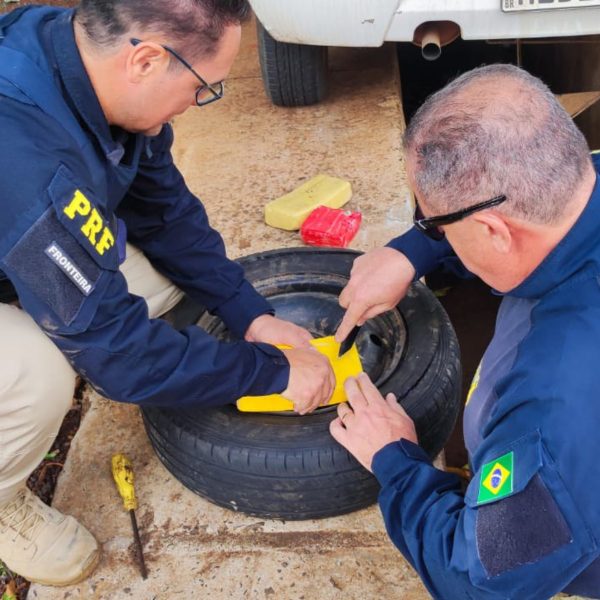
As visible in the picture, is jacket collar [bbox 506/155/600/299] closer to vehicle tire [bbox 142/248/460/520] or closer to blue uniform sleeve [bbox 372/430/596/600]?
blue uniform sleeve [bbox 372/430/596/600]

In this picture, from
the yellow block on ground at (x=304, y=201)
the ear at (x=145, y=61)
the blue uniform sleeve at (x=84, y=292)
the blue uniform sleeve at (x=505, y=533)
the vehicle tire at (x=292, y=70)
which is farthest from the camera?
the vehicle tire at (x=292, y=70)

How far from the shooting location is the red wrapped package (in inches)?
126

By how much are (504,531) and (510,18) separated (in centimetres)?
235

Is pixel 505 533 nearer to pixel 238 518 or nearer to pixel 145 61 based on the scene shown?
pixel 238 518

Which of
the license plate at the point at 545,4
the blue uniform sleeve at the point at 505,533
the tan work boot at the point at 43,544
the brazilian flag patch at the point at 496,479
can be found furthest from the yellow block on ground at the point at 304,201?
the brazilian flag patch at the point at 496,479

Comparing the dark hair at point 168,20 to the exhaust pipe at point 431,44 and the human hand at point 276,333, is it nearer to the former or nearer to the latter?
the human hand at point 276,333

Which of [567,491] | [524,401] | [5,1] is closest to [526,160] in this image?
[524,401]

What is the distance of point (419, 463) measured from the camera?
69.8 inches

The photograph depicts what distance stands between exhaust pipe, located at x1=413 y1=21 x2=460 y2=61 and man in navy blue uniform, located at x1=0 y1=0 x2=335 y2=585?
4.85ft

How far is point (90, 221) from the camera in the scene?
174 cm

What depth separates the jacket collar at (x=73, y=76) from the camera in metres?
1.80

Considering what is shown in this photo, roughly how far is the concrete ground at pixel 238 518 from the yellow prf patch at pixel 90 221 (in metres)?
0.89

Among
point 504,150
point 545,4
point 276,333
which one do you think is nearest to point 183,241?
point 276,333

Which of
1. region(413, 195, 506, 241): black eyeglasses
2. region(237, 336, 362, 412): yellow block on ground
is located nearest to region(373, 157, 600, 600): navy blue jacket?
region(413, 195, 506, 241): black eyeglasses
